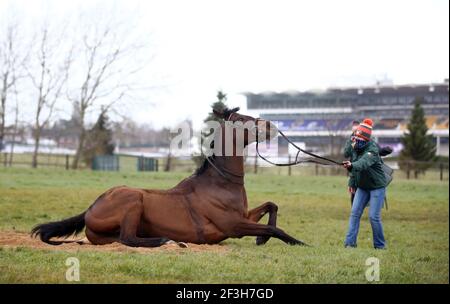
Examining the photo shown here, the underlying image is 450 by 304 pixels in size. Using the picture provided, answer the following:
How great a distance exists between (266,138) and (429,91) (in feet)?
272

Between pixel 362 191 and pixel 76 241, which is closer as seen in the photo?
pixel 76 241

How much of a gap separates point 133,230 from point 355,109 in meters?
72.6

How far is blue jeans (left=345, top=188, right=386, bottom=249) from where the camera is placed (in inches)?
425

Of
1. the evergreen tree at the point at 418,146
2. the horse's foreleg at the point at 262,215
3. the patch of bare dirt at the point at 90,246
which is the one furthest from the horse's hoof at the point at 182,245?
the evergreen tree at the point at 418,146

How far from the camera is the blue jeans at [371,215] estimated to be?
10805 mm

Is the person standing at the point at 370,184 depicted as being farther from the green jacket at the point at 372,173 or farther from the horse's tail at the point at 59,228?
the horse's tail at the point at 59,228

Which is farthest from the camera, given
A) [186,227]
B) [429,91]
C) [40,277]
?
[429,91]

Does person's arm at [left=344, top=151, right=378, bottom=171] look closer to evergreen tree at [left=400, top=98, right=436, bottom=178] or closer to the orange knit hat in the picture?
the orange knit hat

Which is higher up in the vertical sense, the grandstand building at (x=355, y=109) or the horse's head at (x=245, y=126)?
the grandstand building at (x=355, y=109)

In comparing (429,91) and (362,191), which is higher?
(429,91)

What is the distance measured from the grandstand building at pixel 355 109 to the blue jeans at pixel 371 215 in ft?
182

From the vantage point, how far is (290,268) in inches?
299
